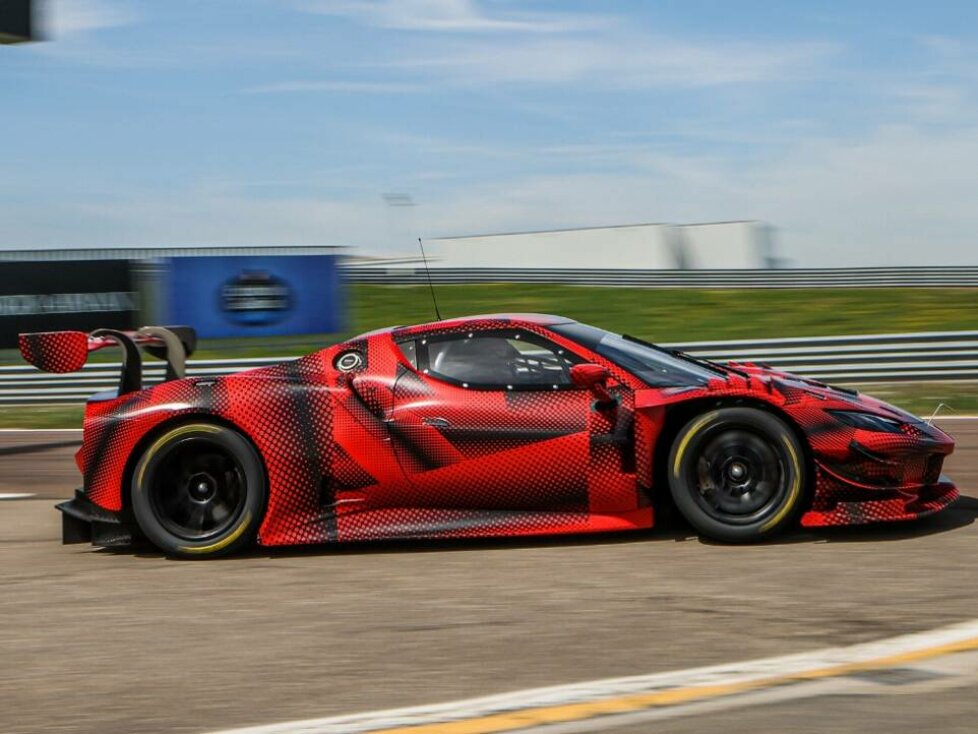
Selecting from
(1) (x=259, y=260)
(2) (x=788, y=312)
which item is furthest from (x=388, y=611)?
(2) (x=788, y=312)

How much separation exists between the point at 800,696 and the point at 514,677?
898mm

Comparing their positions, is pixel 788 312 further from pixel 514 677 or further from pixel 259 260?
pixel 514 677

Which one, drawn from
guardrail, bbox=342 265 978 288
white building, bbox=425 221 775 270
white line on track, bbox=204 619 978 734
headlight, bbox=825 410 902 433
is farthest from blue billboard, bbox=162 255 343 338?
white line on track, bbox=204 619 978 734

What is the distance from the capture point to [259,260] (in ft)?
70.5

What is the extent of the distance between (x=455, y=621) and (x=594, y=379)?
1714mm

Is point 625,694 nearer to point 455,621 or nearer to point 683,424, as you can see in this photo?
point 455,621

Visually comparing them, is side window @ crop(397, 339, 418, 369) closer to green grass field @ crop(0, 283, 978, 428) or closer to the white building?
green grass field @ crop(0, 283, 978, 428)

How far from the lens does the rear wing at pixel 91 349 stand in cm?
707

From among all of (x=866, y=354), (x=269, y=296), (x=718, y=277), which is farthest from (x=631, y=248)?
(x=866, y=354)

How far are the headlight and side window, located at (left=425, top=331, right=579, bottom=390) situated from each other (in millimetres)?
1313

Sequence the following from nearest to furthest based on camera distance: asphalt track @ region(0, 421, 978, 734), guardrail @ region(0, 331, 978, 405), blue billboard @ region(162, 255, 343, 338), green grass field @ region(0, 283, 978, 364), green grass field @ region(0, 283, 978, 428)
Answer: asphalt track @ region(0, 421, 978, 734) < guardrail @ region(0, 331, 978, 405) < blue billboard @ region(162, 255, 343, 338) < green grass field @ region(0, 283, 978, 428) < green grass field @ region(0, 283, 978, 364)

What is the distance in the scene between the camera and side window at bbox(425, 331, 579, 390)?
658 cm

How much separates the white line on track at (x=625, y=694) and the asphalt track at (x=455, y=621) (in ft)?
0.32

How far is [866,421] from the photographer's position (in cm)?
636
